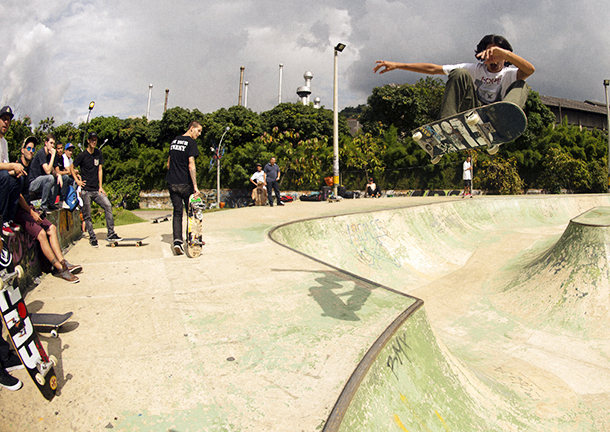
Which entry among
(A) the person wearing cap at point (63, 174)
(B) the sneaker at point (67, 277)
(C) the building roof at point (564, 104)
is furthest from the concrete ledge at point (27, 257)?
(C) the building roof at point (564, 104)

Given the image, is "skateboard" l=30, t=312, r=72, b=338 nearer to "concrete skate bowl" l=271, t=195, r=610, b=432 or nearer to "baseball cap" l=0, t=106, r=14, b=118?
"baseball cap" l=0, t=106, r=14, b=118

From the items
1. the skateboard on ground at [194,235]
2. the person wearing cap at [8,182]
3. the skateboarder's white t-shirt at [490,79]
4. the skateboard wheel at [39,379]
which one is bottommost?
the skateboard wheel at [39,379]

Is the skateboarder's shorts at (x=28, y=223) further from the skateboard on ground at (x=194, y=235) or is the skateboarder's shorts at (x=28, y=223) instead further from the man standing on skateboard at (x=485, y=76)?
the man standing on skateboard at (x=485, y=76)

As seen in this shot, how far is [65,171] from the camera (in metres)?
5.68

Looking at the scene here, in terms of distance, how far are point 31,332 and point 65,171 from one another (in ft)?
15.2

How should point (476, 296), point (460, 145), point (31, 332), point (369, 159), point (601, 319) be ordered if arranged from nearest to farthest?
point (31, 332) < point (601, 319) < point (460, 145) < point (476, 296) < point (369, 159)

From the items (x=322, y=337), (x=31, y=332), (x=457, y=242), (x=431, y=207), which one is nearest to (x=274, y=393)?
(x=322, y=337)

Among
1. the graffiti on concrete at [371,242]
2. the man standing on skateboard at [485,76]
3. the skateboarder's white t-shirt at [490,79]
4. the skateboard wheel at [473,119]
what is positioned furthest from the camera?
the graffiti on concrete at [371,242]

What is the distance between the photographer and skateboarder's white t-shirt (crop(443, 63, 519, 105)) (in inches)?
169

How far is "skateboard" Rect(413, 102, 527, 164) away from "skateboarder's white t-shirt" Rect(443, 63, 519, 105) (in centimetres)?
16

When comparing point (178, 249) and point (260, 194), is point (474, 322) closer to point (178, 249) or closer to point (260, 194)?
point (178, 249)

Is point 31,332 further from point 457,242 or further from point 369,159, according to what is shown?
point 369,159

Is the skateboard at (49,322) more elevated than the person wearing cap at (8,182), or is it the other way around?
the person wearing cap at (8,182)

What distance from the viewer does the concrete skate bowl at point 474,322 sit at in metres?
2.16
